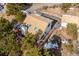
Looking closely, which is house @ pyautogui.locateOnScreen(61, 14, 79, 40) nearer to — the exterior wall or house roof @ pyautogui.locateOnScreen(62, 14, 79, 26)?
house roof @ pyautogui.locateOnScreen(62, 14, 79, 26)

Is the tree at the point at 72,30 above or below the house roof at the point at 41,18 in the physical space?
below

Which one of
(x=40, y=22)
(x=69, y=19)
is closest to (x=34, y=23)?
(x=40, y=22)

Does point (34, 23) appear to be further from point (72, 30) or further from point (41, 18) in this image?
point (72, 30)

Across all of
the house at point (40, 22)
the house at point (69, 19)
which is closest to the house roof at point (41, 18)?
the house at point (40, 22)

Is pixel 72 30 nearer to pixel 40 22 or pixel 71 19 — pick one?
pixel 71 19

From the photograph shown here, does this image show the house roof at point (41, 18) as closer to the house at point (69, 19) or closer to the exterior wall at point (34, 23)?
the exterior wall at point (34, 23)

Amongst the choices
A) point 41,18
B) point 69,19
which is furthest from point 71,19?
point 41,18

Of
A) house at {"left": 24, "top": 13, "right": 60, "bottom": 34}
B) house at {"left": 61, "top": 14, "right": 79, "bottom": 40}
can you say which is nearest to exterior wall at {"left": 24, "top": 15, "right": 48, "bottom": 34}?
house at {"left": 24, "top": 13, "right": 60, "bottom": 34}

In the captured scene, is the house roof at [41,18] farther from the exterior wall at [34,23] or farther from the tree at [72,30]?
the tree at [72,30]

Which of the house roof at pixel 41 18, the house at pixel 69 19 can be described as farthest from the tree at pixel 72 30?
the house roof at pixel 41 18
